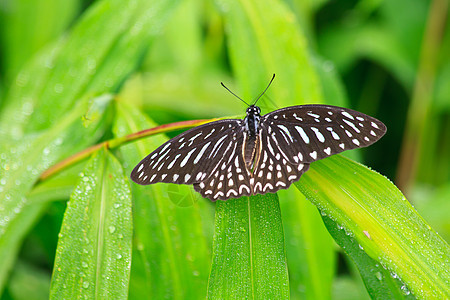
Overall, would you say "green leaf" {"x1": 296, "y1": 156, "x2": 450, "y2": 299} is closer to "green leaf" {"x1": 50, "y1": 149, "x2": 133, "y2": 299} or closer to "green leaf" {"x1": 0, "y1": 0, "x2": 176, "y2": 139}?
"green leaf" {"x1": 50, "y1": 149, "x2": 133, "y2": 299}

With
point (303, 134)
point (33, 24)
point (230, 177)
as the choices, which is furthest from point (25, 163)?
point (33, 24)

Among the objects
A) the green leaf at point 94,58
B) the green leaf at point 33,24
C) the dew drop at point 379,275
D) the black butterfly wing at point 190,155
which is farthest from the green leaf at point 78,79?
the green leaf at point 33,24

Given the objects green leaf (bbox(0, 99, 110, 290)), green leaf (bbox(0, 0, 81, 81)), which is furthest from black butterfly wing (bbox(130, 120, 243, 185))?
green leaf (bbox(0, 0, 81, 81))

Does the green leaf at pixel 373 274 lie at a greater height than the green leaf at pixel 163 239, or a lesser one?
lesser

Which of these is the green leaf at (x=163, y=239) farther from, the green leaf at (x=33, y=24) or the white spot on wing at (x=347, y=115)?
the green leaf at (x=33, y=24)

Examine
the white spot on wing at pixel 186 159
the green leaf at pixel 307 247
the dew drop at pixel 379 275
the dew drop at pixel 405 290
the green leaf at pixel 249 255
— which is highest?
the white spot on wing at pixel 186 159
